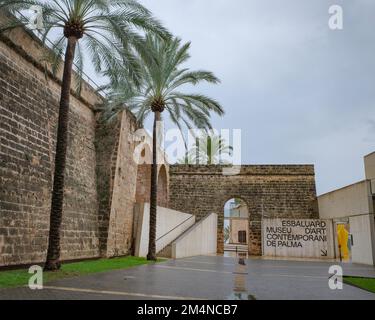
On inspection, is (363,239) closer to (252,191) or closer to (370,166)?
(370,166)

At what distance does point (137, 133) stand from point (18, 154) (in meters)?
9.07

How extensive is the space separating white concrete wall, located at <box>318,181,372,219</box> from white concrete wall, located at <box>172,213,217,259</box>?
7.61m

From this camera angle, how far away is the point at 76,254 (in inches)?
501

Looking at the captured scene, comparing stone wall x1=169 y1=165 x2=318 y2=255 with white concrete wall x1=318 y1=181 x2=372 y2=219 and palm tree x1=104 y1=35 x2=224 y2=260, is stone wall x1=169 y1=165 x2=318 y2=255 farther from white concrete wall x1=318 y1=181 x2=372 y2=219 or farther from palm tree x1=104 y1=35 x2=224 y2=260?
palm tree x1=104 y1=35 x2=224 y2=260

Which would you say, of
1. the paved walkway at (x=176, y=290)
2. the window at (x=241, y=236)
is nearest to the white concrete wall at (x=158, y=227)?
the paved walkway at (x=176, y=290)

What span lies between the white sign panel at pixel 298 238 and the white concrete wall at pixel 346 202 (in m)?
1.23

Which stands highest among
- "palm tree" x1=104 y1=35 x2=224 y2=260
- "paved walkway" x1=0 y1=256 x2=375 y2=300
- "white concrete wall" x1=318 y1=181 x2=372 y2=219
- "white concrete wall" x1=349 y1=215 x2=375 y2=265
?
"palm tree" x1=104 y1=35 x2=224 y2=260

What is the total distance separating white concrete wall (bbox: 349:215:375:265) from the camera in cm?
1523

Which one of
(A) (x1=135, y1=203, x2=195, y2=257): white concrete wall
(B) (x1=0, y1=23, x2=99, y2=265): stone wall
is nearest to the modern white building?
(A) (x1=135, y1=203, x2=195, y2=257): white concrete wall

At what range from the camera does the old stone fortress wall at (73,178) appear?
962cm
